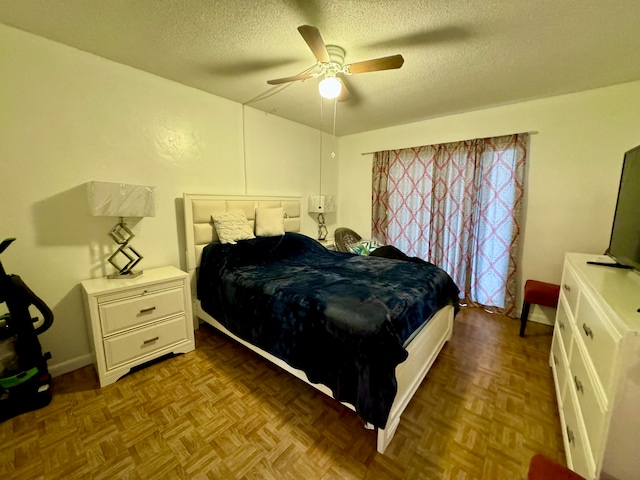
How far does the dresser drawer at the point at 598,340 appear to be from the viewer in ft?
3.10

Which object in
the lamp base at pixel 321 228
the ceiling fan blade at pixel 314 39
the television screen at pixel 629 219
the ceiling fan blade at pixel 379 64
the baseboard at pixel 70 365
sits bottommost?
the baseboard at pixel 70 365

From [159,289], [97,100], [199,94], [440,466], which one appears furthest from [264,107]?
[440,466]

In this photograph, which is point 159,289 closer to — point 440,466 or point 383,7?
point 440,466

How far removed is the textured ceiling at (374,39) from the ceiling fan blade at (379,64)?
221mm

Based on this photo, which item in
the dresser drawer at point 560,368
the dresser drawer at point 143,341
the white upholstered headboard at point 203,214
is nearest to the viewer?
the dresser drawer at point 560,368

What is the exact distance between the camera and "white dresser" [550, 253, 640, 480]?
2.89 ft

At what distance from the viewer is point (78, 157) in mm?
2004

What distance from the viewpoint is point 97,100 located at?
2.06 meters

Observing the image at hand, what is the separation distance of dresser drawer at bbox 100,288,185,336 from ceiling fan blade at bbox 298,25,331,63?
2102mm

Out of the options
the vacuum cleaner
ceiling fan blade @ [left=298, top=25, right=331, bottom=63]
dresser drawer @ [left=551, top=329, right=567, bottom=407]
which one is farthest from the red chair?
the vacuum cleaner

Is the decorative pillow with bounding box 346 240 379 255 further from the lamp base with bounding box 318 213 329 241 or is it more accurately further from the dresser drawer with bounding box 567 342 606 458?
the dresser drawer with bounding box 567 342 606 458

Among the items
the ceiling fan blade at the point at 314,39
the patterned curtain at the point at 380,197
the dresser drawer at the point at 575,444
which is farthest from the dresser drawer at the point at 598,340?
the patterned curtain at the point at 380,197

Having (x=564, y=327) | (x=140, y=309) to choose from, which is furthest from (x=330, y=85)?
(x=564, y=327)

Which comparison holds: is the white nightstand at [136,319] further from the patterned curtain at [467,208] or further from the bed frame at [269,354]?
the patterned curtain at [467,208]
